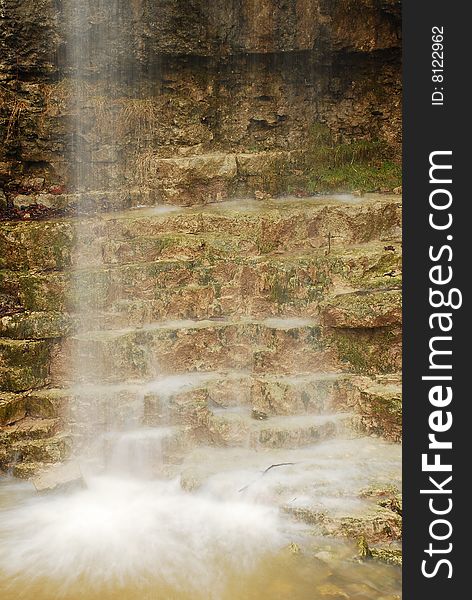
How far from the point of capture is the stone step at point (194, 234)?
8547mm

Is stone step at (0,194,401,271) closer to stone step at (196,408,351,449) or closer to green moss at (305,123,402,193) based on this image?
green moss at (305,123,402,193)

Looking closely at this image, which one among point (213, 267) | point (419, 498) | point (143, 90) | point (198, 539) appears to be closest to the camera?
point (419, 498)

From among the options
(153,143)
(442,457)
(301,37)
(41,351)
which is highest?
(301,37)

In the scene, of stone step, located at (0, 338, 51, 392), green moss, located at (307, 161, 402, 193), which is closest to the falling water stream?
stone step, located at (0, 338, 51, 392)

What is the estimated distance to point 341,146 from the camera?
10352 millimetres

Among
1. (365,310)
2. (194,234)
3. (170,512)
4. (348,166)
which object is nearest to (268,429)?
(170,512)

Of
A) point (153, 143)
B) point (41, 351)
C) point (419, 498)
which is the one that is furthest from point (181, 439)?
point (153, 143)

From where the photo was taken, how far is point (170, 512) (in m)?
6.46

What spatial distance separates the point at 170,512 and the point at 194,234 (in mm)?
3864

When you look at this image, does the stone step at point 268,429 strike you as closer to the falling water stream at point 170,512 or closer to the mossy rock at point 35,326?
A: the falling water stream at point 170,512

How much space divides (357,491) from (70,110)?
6520mm

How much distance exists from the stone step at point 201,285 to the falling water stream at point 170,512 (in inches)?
7.3

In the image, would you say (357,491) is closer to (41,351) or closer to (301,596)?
(301,596)

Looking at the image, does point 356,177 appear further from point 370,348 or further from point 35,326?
point 35,326
